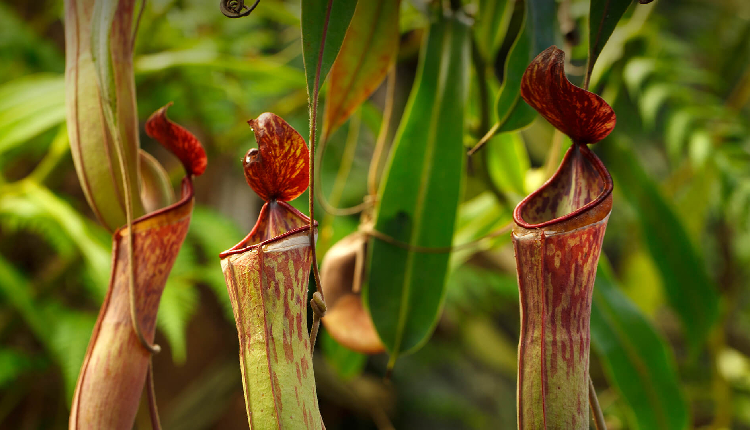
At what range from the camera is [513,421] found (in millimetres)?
2076

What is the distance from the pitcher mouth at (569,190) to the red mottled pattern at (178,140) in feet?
0.78

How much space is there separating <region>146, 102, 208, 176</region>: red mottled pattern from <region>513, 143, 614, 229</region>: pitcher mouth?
24cm

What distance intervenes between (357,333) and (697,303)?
65cm

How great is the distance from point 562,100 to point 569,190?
0.26ft

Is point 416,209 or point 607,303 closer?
point 416,209

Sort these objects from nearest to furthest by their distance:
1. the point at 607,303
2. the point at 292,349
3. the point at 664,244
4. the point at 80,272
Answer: the point at 292,349 → the point at 607,303 → the point at 664,244 → the point at 80,272

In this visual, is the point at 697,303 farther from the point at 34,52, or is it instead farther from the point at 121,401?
the point at 34,52

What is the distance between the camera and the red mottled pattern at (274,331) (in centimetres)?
26

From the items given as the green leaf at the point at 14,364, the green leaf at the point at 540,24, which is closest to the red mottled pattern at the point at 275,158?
the green leaf at the point at 540,24

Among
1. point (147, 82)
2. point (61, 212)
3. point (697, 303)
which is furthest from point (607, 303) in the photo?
point (147, 82)

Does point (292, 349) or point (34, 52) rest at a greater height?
point (34, 52)

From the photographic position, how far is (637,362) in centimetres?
72

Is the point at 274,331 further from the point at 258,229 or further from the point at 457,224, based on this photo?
the point at 457,224

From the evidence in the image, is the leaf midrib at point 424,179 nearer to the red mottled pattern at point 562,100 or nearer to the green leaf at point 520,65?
the green leaf at point 520,65
